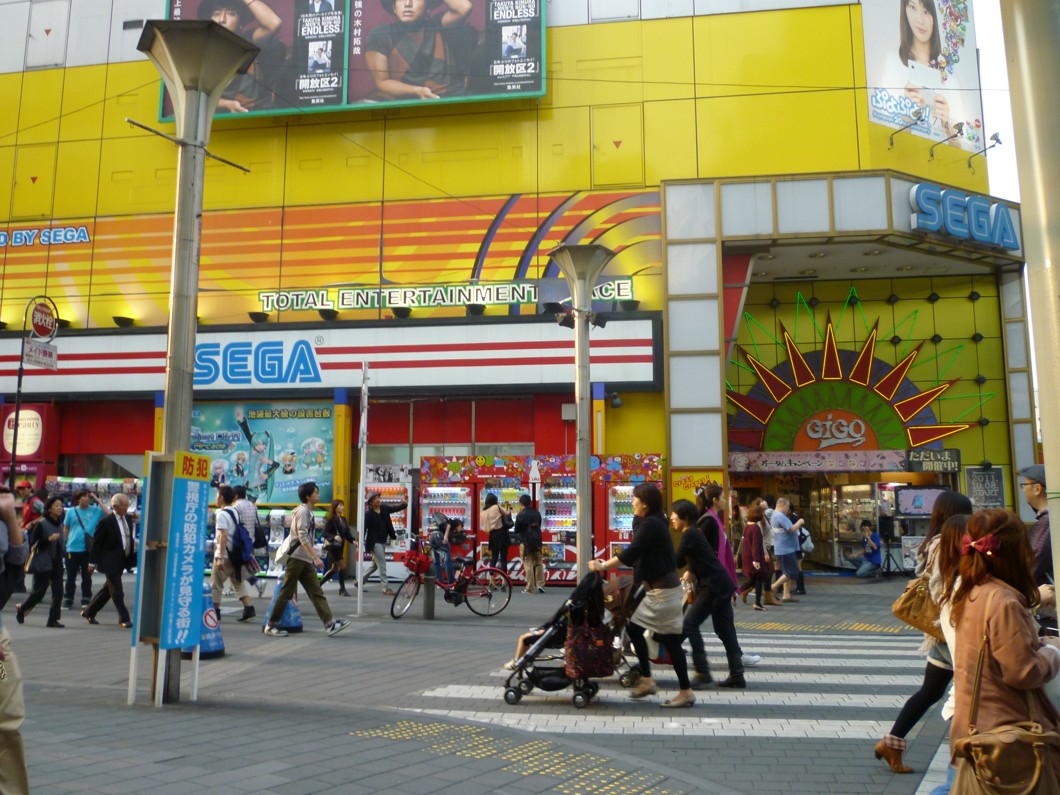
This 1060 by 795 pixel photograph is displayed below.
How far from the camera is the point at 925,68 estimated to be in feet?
72.9

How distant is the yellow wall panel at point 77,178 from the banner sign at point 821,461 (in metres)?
17.3

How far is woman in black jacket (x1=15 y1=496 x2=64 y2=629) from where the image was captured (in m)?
12.2

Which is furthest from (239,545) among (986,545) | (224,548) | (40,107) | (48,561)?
(40,107)

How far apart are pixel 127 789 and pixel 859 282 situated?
23.1 m

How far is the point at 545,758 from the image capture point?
5.74 meters

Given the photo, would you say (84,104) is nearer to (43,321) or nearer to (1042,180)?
(43,321)

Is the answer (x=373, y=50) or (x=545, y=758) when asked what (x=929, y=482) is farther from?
(x=545, y=758)

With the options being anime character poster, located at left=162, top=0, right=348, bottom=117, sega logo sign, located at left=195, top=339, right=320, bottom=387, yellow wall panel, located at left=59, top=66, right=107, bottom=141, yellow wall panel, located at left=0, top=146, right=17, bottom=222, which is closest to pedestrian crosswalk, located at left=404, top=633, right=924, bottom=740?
sega logo sign, located at left=195, top=339, right=320, bottom=387

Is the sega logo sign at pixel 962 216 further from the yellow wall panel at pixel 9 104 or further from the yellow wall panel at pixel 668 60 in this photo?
the yellow wall panel at pixel 9 104

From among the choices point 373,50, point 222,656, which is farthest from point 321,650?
point 373,50

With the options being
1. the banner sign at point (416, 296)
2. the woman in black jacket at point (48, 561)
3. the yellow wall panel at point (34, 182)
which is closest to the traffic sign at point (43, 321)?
the banner sign at point (416, 296)

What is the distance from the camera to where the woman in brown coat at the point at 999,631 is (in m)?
3.16

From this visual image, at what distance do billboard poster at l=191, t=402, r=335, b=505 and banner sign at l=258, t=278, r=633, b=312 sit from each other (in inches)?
93.1

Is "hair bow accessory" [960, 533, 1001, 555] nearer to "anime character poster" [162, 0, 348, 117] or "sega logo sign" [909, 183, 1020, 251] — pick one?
"sega logo sign" [909, 183, 1020, 251]
